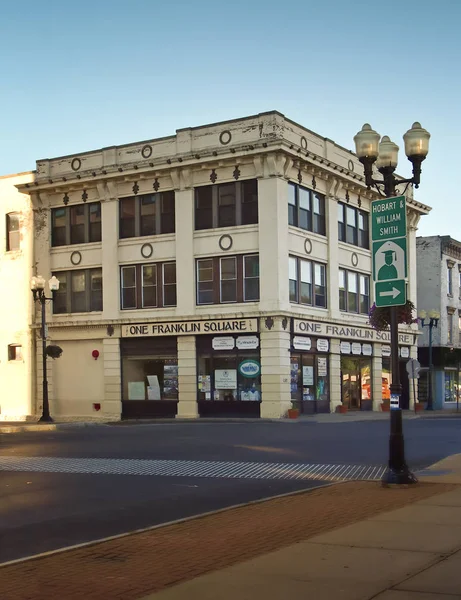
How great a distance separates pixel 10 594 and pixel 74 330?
38.4 m

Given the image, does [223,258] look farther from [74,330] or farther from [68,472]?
[68,472]

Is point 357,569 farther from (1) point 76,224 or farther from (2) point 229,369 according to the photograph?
(1) point 76,224

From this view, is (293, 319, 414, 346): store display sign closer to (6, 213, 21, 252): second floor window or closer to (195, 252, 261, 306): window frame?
(195, 252, 261, 306): window frame

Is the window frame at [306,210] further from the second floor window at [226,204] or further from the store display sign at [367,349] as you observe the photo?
the store display sign at [367,349]

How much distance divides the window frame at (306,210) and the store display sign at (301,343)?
17.1 ft

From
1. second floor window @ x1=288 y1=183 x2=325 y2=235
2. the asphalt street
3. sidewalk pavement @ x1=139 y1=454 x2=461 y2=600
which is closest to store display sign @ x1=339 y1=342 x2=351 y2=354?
second floor window @ x1=288 y1=183 x2=325 y2=235

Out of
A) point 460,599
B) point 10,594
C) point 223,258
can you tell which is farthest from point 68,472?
point 223,258

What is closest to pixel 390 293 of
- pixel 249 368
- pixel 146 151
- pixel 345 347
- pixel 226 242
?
pixel 249 368

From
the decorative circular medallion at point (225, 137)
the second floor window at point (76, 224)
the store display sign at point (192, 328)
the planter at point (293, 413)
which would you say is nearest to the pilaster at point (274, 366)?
the planter at point (293, 413)

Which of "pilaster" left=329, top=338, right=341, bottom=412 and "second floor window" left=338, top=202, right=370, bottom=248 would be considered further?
"second floor window" left=338, top=202, right=370, bottom=248

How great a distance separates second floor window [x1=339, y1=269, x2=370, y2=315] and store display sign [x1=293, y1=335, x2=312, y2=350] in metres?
4.37

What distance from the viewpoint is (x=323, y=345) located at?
42312 mm

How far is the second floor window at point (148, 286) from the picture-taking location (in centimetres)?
4212

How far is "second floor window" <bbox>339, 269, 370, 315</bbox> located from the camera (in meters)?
44.8
